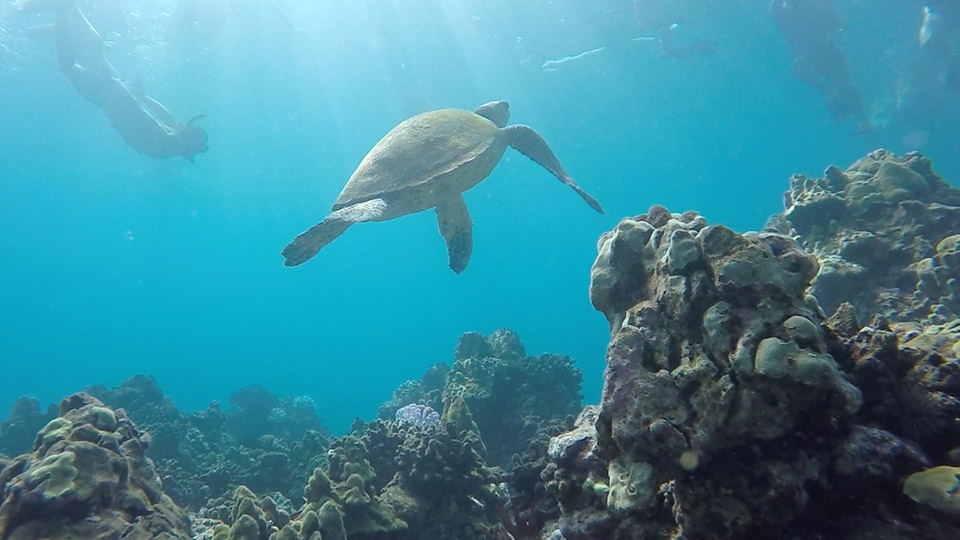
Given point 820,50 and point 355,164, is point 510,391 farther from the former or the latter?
point 355,164

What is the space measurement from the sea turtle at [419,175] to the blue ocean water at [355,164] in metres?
21.8

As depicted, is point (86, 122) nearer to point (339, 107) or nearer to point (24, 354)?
point (339, 107)

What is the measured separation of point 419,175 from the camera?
794 centimetres

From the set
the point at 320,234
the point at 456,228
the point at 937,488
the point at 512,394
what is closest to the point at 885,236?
the point at 456,228

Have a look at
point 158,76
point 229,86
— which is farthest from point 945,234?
point 229,86

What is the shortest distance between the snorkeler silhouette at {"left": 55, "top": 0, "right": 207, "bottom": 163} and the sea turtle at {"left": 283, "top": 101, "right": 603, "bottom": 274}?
20.1 m

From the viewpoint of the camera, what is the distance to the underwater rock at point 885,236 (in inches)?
274

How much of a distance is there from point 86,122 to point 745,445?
55310 millimetres

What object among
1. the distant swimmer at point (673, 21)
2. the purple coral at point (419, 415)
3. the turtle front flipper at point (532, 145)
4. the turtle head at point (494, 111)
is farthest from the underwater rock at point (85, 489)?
the distant swimmer at point (673, 21)

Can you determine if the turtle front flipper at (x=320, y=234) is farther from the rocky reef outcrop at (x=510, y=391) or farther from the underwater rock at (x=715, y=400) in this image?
the underwater rock at (x=715, y=400)

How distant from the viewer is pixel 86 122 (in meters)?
43.1

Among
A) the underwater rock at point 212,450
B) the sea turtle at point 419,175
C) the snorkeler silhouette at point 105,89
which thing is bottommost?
the underwater rock at point 212,450

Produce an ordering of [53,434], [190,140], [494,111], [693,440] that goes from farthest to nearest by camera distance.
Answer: [190,140], [494,111], [53,434], [693,440]

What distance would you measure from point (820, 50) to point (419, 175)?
32.2 meters
